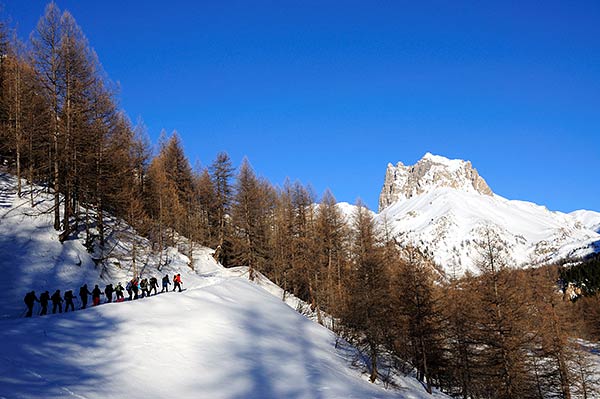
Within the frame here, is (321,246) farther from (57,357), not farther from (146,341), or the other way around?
(57,357)

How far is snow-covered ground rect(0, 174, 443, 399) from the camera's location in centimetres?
1152

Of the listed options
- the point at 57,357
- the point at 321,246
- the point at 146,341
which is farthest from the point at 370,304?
the point at 321,246

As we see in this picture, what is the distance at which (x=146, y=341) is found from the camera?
14.5m

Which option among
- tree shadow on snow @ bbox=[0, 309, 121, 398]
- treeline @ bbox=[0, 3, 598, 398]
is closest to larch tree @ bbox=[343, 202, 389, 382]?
treeline @ bbox=[0, 3, 598, 398]

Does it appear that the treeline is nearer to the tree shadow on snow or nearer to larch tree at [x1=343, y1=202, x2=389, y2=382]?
larch tree at [x1=343, y1=202, x2=389, y2=382]

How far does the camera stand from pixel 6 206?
1012 inches

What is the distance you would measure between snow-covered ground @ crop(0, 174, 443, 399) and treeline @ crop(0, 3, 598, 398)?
2.12 meters

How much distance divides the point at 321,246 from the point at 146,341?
26596 millimetres

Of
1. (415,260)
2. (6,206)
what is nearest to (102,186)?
(6,206)

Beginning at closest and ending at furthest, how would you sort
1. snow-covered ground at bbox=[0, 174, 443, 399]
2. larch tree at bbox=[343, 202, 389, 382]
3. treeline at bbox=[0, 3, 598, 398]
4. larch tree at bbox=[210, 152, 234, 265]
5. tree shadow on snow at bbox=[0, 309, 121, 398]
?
1. tree shadow on snow at bbox=[0, 309, 121, 398]
2. snow-covered ground at bbox=[0, 174, 443, 399]
3. larch tree at bbox=[343, 202, 389, 382]
4. treeline at bbox=[0, 3, 598, 398]
5. larch tree at bbox=[210, 152, 234, 265]

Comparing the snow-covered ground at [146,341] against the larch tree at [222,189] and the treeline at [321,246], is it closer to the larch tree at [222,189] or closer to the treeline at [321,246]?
the treeline at [321,246]

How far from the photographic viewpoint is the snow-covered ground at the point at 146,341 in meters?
11.5

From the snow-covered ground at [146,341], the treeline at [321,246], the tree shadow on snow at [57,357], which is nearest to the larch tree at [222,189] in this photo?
the treeline at [321,246]

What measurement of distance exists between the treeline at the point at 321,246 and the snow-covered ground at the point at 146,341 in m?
2.12
